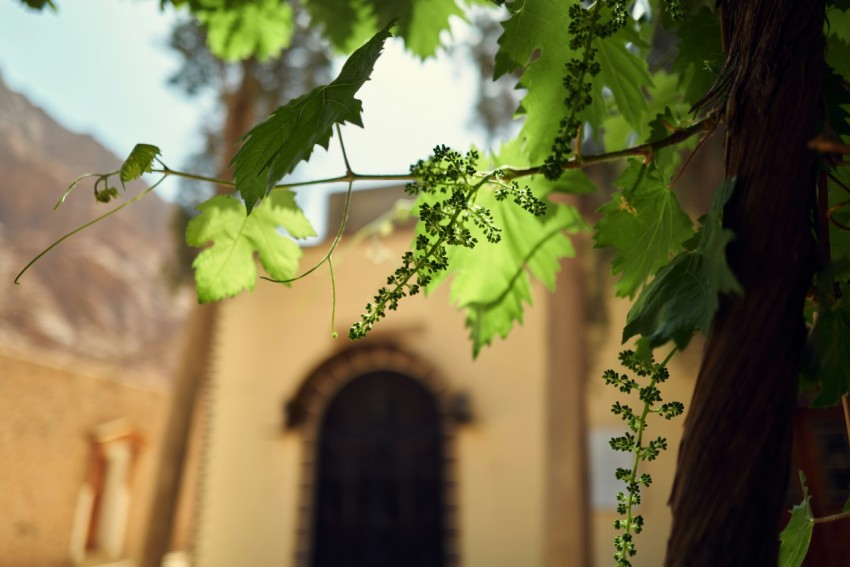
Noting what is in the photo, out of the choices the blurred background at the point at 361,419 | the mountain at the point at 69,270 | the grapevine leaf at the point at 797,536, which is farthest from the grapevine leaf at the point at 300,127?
the mountain at the point at 69,270

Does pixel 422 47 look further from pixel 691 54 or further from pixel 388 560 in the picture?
pixel 388 560

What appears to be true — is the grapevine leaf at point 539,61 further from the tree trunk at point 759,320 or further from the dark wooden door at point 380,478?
the dark wooden door at point 380,478

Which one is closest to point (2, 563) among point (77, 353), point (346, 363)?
point (346, 363)

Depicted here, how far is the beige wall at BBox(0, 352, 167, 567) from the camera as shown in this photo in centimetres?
761

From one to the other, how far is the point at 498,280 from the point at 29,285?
2083 cm

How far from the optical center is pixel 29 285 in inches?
736

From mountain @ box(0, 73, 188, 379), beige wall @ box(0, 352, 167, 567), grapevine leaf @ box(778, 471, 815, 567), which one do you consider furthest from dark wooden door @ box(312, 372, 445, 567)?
mountain @ box(0, 73, 188, 379)

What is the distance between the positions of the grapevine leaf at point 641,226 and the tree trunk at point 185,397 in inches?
216

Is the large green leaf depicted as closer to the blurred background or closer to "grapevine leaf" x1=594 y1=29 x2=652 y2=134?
"grapevine leaf" x1=594 y1=29 x2=652 y2=134

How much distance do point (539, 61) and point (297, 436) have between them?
5.56 metres

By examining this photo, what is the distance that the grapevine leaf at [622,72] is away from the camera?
57 cm

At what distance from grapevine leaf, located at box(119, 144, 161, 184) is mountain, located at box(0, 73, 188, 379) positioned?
61.9 ft

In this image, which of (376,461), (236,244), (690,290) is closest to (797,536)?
(690,290)

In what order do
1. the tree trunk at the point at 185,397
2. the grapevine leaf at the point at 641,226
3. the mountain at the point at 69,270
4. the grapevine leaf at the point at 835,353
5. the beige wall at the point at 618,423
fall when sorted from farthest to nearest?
the mountain at the point at 69,270 < the tree trunk at the point at 185,397 < the beige wall at the point at 618,423 < the grapevine leaf at the point at 641,226 < the grapevine leaf at the point at 835,353
